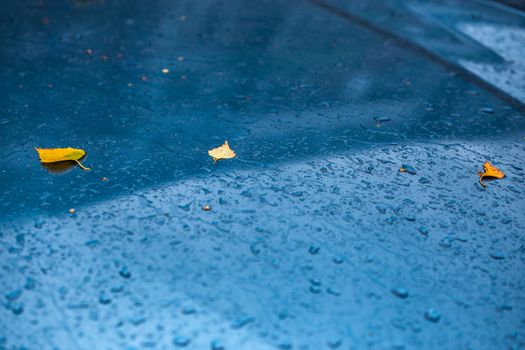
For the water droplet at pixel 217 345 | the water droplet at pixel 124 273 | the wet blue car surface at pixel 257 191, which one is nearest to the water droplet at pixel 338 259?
the wet blue car surface at pixel 257 191

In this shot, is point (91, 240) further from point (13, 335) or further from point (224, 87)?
point (224, 87)

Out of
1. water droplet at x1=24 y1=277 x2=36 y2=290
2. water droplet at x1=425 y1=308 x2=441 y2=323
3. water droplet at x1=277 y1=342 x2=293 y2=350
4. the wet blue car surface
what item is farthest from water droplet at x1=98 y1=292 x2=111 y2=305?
water droplet at x1=425 y1=308 x2=441 y2=323

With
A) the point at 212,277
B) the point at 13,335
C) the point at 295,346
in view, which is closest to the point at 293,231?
the point at 212,277

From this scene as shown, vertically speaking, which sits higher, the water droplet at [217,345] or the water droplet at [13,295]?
the water droplet at [13,295]

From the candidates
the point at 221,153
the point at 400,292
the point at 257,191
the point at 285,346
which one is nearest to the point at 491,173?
the point at 400,292

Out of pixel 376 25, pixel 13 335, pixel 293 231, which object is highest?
pixel 376 25

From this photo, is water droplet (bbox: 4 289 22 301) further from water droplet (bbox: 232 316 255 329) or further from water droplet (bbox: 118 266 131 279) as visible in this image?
water droplet (bbox: 232 316 255 329)

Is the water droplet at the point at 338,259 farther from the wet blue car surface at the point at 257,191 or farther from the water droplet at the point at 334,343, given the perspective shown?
the water droplet at the point at 334,343
